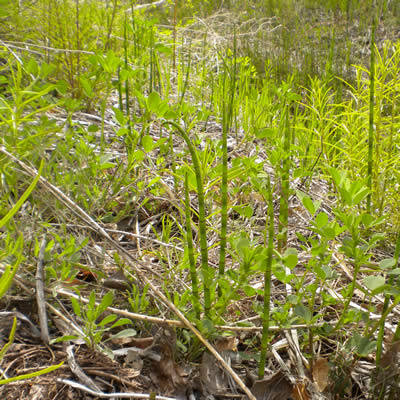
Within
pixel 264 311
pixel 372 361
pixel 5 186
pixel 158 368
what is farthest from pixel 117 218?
pixel 372 361

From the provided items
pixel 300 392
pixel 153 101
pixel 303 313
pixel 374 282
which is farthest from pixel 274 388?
pixel 153 101

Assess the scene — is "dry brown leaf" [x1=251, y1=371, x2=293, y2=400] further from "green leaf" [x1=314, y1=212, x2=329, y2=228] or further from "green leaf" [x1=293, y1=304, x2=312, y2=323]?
"green leaf" [x1=314, y1=212, x2=329, y2=228]

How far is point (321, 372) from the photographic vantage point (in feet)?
2.92

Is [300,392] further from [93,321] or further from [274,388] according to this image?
[93,321]

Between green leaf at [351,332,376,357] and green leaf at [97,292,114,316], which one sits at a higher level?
green leaf at [97,292,114,316]

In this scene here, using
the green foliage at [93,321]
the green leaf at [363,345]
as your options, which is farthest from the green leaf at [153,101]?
the green leaf at [363,345]

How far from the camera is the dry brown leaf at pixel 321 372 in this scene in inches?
34.6

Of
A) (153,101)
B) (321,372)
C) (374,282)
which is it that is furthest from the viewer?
(153,101)

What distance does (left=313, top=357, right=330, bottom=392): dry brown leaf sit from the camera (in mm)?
878

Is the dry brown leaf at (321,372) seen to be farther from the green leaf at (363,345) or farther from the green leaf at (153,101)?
the green leaf at (153,101)

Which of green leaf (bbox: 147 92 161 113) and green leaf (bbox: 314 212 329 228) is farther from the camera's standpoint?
green leaf (bbox: 147 92 161 113)

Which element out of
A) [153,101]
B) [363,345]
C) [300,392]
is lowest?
[300,392]

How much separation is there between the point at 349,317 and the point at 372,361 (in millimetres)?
234

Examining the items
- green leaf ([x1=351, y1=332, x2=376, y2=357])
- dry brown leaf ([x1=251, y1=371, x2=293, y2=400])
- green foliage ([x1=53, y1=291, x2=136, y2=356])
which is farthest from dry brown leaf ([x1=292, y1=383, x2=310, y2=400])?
green foliage ([x1=53, y1=291, x2=136, y2=356])
